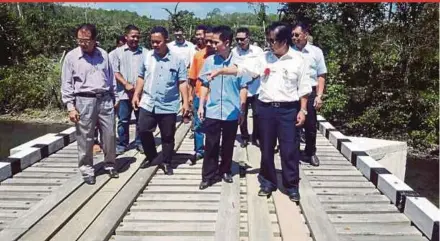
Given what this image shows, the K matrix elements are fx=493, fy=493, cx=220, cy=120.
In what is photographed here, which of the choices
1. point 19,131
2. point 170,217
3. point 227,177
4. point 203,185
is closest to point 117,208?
point 170,217

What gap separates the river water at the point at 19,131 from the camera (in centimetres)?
1275

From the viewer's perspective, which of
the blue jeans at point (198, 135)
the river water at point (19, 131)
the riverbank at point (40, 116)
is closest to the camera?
the blue jeans at point (198, 135)

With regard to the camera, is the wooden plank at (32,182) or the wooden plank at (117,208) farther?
the wooden plank at (32,182)

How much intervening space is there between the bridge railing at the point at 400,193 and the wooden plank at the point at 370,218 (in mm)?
64

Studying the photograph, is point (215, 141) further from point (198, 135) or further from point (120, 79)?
point (120, 79)

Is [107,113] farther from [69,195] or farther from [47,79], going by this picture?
[47,79]

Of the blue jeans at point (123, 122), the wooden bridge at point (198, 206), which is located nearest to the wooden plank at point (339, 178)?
the wooden bridge at point (198, 206)

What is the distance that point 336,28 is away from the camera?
14984mm

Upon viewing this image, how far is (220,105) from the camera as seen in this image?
14.2 ft

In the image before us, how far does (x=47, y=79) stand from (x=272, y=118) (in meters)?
13.2

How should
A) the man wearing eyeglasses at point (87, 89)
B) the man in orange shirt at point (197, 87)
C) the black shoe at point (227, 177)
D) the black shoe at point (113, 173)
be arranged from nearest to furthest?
the man wearing eyeglasses at point (87, 89), the black shoe at point (227, 177), the black shoe at point (113, 173), the man in orange shirt at point (197, 87)

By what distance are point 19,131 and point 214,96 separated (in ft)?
37.1

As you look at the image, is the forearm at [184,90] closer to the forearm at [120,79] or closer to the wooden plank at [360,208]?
the forearm at [120,79]

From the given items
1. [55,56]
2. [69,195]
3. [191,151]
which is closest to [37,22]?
[55,56]
